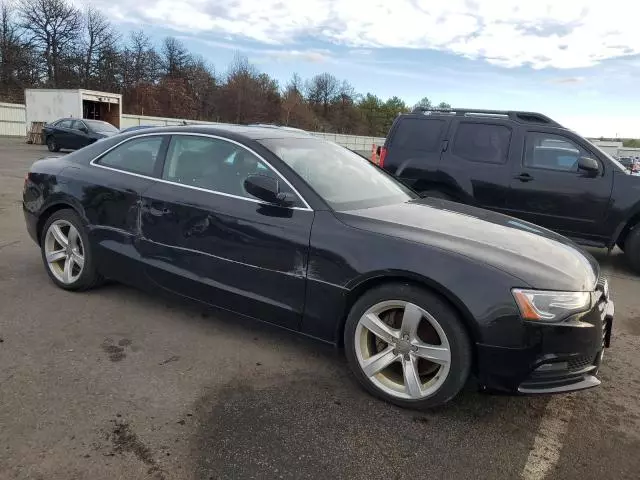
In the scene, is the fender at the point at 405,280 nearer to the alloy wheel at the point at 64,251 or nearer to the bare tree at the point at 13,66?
the alloy wheel at the point at 64,251

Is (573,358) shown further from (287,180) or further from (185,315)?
(185,315)

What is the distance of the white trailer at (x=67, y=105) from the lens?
26.7 metres

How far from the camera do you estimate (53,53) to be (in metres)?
52.5

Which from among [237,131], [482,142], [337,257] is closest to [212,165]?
[237,131]

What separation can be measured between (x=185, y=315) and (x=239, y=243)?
43.4 inches

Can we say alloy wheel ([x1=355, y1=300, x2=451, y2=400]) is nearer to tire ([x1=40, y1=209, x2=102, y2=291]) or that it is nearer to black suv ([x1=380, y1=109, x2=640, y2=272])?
tire ([x1=40, y1=209, x2=102, y2=291])

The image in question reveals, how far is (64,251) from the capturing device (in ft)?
15.4

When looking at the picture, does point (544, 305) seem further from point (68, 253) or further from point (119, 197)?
point (68, 253)

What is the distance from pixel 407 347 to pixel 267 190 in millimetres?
1321

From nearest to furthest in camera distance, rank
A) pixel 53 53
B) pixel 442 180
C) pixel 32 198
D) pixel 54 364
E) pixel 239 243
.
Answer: pixel 54 364, pixel 239 243, pixel 32 198, pixel 442 180, pixel 53 53

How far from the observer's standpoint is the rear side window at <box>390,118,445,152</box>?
766cm

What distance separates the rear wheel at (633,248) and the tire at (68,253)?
625 cm

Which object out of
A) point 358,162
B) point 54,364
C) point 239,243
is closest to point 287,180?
point 239,243

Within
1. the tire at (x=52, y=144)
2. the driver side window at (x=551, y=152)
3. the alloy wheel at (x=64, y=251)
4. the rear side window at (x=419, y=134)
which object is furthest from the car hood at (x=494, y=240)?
the tire at (x=52, y=144)
